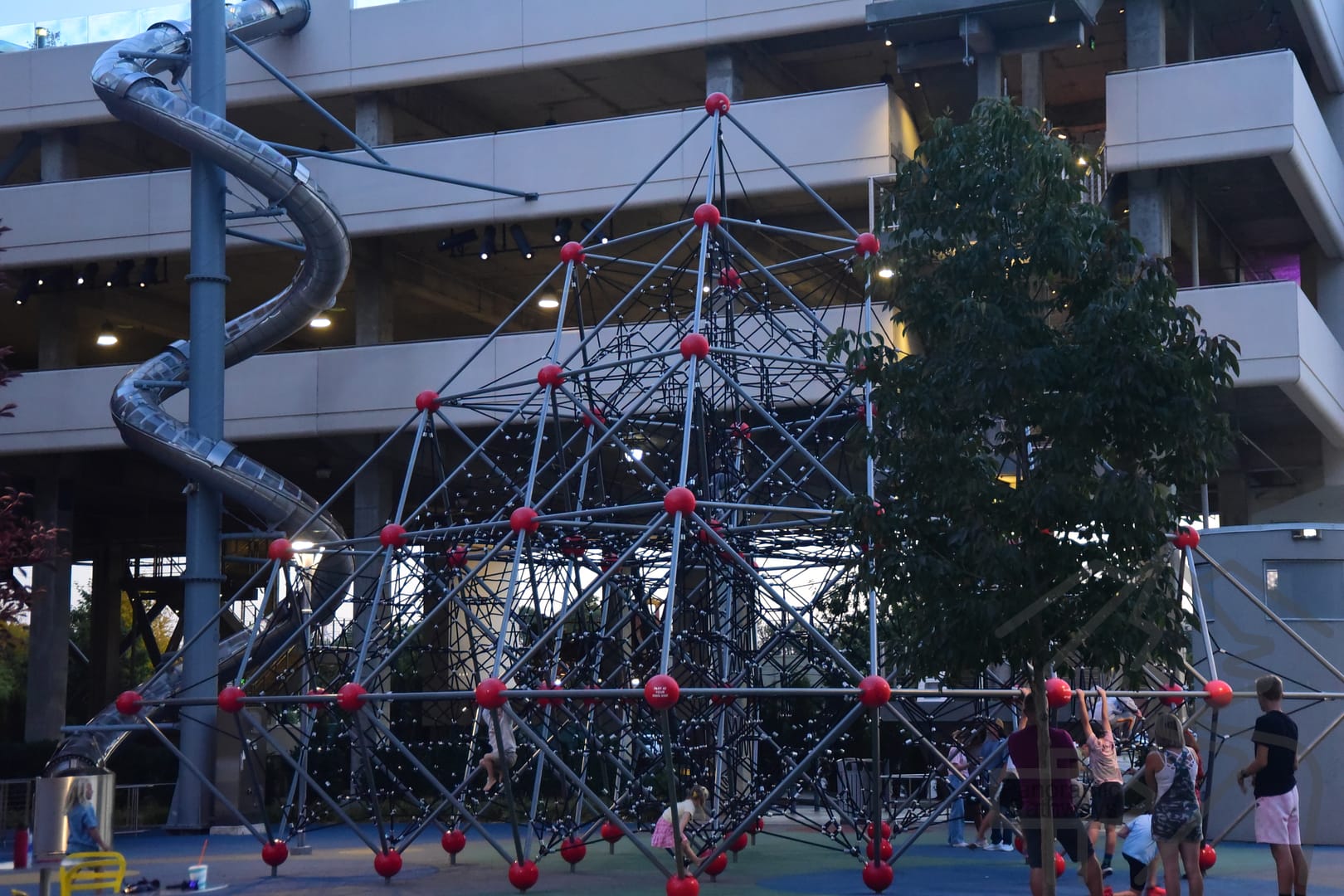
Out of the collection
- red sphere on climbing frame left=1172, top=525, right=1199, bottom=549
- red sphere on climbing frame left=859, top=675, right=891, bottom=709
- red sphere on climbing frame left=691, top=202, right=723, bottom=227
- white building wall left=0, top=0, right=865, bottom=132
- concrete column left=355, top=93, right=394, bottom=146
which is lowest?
red sphere on climbing frame left=859, top=675, right=891, bottom=709

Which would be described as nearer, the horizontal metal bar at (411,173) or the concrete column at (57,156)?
the horizontal metal bar at (411,173)

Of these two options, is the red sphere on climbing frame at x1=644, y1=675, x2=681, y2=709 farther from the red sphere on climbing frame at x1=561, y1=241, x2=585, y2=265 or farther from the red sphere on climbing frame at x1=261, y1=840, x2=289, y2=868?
the red sphere on climbing frame at x1=561, y1=241, x2=585, y2=265

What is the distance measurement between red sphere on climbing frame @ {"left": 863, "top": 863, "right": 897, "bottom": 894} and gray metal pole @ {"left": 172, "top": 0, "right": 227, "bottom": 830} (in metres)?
13.5

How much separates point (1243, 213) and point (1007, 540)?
21.1 metres

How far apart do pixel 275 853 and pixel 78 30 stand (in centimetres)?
1902

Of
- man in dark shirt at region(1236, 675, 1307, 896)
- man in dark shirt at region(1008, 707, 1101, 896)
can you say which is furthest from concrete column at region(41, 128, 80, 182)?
man in dark shirt at region(1236, 675, 1307, 896)

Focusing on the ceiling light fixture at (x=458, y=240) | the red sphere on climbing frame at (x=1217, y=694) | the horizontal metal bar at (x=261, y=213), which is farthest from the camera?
the ceiling light fixture at (x=458, y=240)

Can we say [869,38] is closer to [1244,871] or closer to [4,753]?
[1244,871]

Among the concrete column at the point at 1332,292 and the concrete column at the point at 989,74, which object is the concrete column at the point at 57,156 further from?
the concrete column at the point at 1332,292

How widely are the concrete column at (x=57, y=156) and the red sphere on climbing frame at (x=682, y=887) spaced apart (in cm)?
2242

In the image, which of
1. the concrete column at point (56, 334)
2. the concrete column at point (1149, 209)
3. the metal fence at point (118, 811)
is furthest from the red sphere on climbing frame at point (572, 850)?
the concrete column at point (56, 334)

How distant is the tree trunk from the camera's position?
419 inches

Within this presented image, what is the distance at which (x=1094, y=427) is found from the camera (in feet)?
34.4

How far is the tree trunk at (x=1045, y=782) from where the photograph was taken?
419 inches
